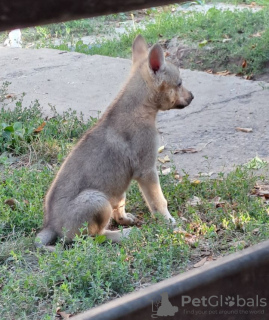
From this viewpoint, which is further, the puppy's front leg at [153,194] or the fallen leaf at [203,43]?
the fallen leaf at [203,43]

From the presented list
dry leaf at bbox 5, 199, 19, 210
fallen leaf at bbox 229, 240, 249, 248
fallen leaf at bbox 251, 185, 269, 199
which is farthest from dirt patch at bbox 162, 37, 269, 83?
fallen leaf at bbox 229, 240, 249, 248

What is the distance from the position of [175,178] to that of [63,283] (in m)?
2.45

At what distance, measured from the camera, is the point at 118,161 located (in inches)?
191

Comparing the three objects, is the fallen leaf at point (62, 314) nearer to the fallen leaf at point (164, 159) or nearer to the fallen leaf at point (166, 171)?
the fallen leaf at point (166, 171)

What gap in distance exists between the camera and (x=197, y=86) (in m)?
8.63

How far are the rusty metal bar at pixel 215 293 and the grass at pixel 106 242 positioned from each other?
267 centimetres

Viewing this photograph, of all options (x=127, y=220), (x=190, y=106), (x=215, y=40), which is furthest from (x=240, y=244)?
(x=215, y=40)

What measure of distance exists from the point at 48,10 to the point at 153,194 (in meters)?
4.28

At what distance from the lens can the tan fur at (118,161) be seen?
4492mm

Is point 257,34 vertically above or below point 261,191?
above

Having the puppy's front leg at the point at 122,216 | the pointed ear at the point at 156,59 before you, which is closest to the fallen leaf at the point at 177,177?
the puppy's front leg at the point at 122,216

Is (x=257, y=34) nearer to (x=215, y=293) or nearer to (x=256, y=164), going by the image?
(x=256, y=164)

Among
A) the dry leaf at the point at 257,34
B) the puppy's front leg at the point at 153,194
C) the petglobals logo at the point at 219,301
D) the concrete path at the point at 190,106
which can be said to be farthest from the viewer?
the dry leaf at the point at 257,34

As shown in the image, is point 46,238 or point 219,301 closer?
point 219,301
